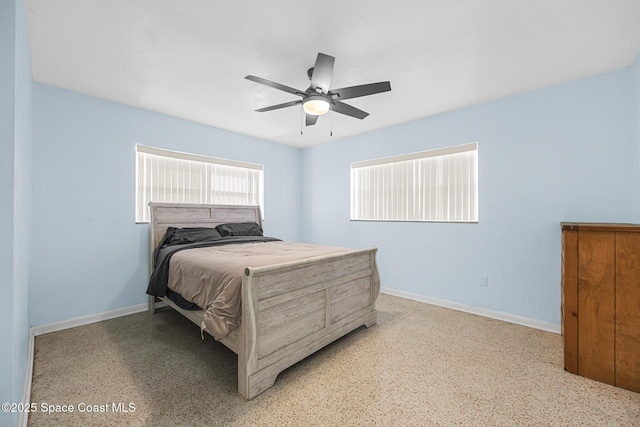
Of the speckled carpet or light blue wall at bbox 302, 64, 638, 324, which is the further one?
light blue wall at bbox 302, 64, 638, 324

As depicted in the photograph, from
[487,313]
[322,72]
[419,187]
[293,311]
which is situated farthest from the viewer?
[419,187]

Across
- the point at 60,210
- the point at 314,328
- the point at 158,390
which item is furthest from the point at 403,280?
the point at 60,210

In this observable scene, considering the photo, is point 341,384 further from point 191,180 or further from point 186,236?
point 191,180

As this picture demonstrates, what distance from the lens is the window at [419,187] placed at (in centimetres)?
345

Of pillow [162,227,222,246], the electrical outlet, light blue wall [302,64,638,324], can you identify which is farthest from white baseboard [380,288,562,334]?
pillow [162,227,222,246]

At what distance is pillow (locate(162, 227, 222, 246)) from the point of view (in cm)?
329

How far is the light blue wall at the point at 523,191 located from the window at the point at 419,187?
0.12 m

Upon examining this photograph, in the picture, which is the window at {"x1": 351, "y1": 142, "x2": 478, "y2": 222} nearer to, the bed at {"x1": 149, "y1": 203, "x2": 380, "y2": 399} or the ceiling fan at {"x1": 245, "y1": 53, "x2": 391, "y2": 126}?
the bed at {"x1": 149, "y1": 203, "x2": 380, "y2": 399}

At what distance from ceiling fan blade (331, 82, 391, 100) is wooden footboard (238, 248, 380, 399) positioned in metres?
1.34

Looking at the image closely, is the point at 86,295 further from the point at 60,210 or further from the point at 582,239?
the point at 582,239

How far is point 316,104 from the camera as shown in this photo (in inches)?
86.3

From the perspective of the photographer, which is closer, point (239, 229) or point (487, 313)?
point (487, 313)

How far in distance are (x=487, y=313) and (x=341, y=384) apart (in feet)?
7.38

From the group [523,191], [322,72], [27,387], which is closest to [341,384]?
[27,387]
